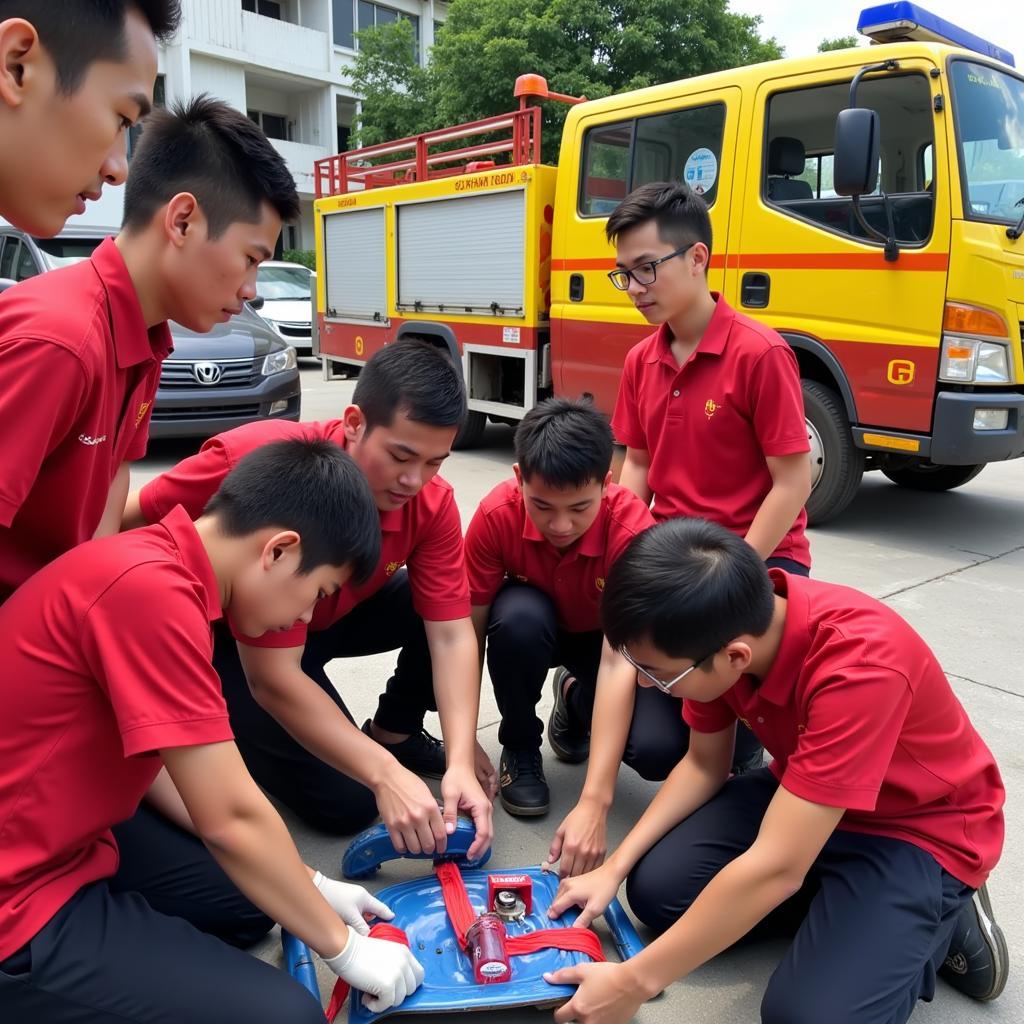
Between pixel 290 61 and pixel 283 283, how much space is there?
11533 millimetres

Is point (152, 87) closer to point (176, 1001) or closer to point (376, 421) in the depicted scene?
point (376, 421)

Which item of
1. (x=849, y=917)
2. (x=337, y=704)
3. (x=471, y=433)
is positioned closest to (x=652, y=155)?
(x=471, y=433)

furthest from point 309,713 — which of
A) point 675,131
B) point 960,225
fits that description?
point 675,131

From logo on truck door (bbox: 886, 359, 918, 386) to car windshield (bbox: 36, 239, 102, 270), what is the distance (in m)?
5.67

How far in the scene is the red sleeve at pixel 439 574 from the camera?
240cm

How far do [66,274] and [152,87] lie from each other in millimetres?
480

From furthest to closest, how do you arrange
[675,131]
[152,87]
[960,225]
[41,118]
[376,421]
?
[675,131]
[960,225]
[376,421]
[152,87]
[41,118]

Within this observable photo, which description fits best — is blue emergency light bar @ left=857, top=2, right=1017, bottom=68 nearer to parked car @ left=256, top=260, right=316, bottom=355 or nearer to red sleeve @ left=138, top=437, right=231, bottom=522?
red sleeve @ left=138, top=437, right=231, bottom=522

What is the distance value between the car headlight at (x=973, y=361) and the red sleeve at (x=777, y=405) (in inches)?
81.9

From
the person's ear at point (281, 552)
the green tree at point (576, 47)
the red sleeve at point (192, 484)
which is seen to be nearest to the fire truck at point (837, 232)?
the red sleeve at point (192, 484)

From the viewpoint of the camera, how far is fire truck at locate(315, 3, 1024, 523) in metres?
4.34

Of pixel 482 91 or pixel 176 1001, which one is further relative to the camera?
pixel 482 91

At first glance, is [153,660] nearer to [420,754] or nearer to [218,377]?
[420,754]

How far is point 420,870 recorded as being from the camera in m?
2.26
